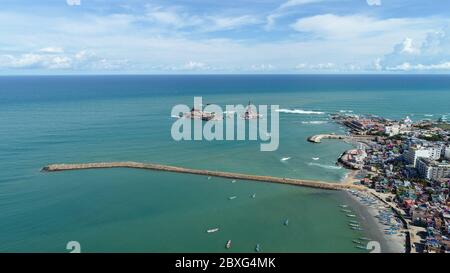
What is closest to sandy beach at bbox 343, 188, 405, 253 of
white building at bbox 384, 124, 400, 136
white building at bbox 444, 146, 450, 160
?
white building at bbox 444, 146, 450, 160

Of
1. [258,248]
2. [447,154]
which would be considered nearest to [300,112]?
[447,154]

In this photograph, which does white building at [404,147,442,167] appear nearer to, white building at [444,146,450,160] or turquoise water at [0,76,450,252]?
white building at [444,146,450,160]

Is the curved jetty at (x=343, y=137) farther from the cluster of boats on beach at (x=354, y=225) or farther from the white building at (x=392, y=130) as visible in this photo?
the cluster of boats on beach at (x=354, y=225)

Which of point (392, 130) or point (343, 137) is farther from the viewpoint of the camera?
point (392, 130)

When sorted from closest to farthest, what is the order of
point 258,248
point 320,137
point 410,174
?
point 258,248, point 410,174, point 320,137

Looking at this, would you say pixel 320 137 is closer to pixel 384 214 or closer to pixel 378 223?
pixel 384 214

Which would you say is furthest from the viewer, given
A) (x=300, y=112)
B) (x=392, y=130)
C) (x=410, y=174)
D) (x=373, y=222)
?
(x=300, y=112)

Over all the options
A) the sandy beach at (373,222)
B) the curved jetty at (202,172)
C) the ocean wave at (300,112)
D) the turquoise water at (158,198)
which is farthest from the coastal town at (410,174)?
the ocean wave at (300,112)
